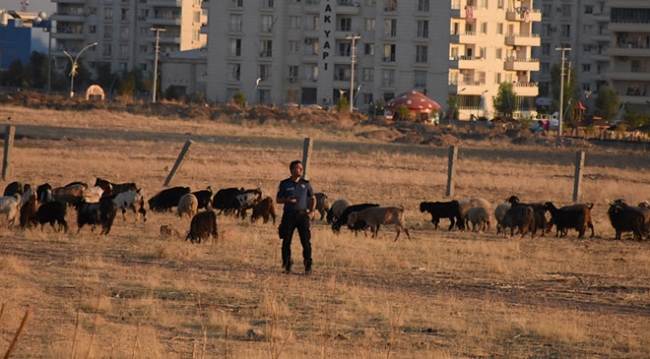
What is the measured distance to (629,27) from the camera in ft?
339

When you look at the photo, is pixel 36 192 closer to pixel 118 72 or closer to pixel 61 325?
pixel 61 325

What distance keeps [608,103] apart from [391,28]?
1739 centimetres

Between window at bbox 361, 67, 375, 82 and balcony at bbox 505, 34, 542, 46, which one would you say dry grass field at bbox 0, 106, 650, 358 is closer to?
window at bbox 361, 67, 375, 82

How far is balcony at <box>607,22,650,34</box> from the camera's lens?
10294 centimetres

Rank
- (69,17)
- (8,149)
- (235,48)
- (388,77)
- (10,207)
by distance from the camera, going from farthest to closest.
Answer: (69,17) < (235,48) < (388,77) < (8,149) < (10,207)

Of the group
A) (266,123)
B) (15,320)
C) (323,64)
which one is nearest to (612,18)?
(323,64)

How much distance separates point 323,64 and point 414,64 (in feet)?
23.6

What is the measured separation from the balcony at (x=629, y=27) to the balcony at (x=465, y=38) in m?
13.7

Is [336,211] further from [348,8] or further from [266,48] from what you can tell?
[266,48]

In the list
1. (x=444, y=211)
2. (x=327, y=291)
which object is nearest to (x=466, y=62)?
(x=444, y=211)

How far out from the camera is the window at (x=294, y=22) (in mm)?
100938

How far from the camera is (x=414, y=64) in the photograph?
9638 cm

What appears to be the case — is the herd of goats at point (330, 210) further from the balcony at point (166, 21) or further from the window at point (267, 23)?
the balcony at point (166, 21)

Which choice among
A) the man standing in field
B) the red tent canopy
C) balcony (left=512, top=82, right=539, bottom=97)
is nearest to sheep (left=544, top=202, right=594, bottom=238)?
the man standing in field
